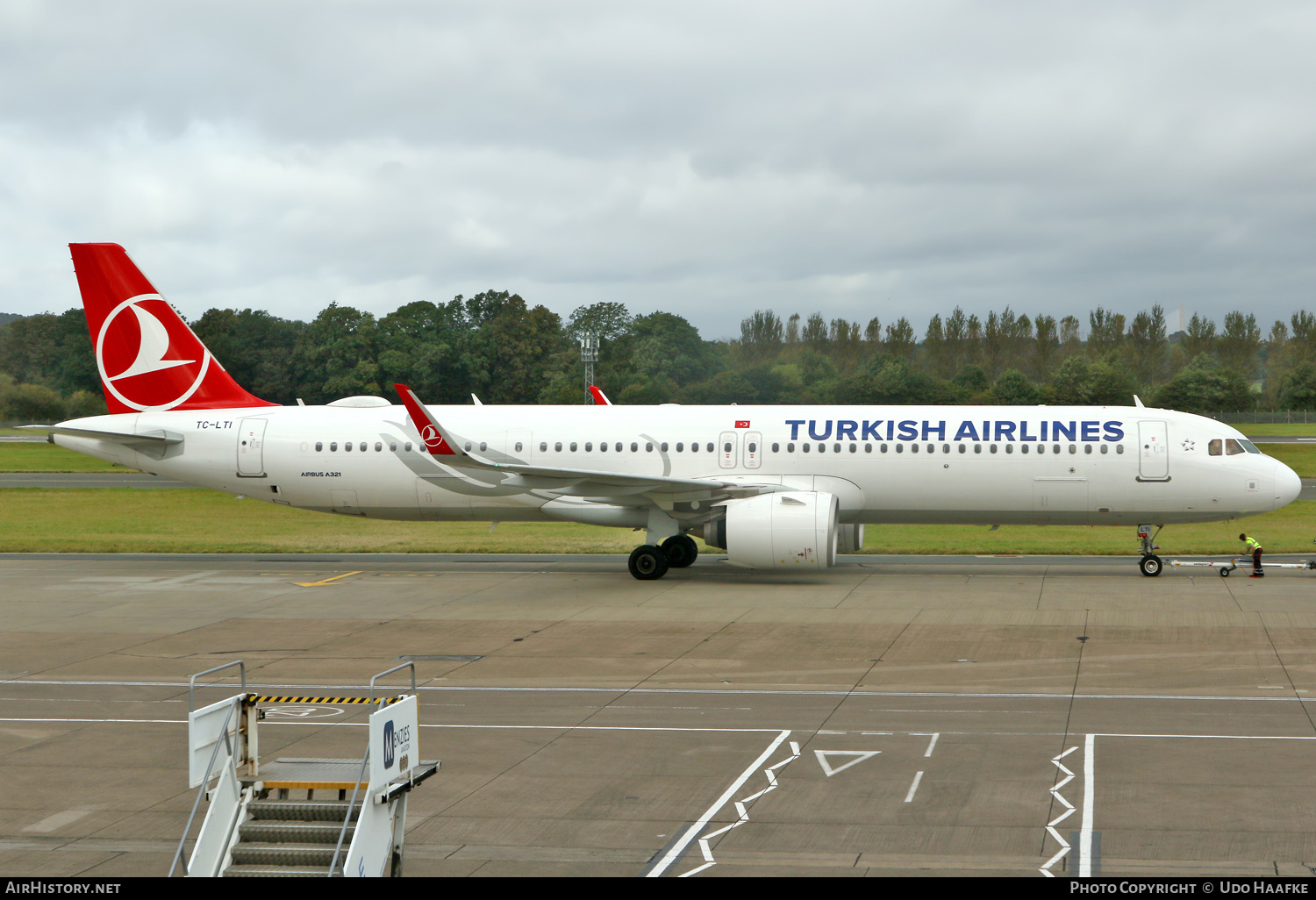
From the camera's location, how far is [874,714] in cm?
1454

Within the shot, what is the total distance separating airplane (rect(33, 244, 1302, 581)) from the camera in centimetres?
2616

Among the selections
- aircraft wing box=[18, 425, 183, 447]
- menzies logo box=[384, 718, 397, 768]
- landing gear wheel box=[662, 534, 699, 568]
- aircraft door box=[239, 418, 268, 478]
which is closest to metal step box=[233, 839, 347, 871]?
menzies logo box=[384, 718, 397, 768]

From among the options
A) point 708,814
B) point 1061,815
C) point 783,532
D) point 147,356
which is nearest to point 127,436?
point 147,356

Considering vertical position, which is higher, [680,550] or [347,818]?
[347,818]

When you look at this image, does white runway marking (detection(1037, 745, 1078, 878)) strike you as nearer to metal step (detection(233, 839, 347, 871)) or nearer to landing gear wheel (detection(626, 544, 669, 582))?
metal step (detection(233, 839, 347, 871))

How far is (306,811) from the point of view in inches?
342

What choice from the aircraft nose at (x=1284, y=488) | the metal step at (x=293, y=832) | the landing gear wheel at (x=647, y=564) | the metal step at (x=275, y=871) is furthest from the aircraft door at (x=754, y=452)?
the metal step at (x=275, y=871)

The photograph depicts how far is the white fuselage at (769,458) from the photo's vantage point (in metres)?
26.4

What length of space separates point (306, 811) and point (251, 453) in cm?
2201

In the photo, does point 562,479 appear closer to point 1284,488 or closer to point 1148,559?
point 1148,559
